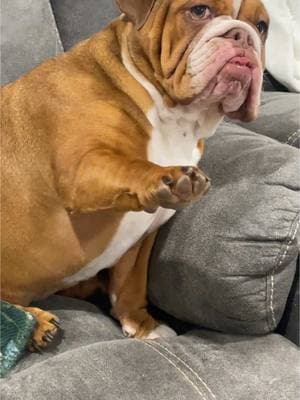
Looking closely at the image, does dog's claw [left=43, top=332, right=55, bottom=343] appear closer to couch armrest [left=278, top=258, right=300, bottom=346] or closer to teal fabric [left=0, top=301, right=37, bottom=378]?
teal fabric [left=0, top=301, right=37, bottom=378]

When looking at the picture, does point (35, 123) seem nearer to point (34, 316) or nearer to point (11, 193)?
point (11, 193)

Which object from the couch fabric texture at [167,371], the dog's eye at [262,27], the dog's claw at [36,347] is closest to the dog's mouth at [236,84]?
the dog's eye at [262,27]

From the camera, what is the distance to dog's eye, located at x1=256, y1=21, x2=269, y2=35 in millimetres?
1231

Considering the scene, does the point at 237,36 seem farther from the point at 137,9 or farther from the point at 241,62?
the point at 137,9

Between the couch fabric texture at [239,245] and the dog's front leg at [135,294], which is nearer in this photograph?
the couch fabric texture at [239,245]

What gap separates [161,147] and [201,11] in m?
0.25

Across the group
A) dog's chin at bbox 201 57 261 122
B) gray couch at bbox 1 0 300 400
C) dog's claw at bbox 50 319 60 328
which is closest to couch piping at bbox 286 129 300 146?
gray couch at bbox 1 0 300 400

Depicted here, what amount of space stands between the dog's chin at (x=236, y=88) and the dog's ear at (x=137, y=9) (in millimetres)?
165

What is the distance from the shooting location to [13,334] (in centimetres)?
117

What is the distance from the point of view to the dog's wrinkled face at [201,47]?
1.11 m

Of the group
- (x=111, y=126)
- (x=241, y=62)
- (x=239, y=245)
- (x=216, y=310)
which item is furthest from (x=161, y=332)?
(x=241, y=62)

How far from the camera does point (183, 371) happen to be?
107 cm

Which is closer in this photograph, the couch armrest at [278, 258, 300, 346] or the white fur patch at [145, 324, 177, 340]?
the couch armrest at [278, 258, 300, 346]

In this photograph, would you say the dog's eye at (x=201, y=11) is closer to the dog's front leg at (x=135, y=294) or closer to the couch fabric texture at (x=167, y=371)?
the dog's front leg at (x=135, y=294)
